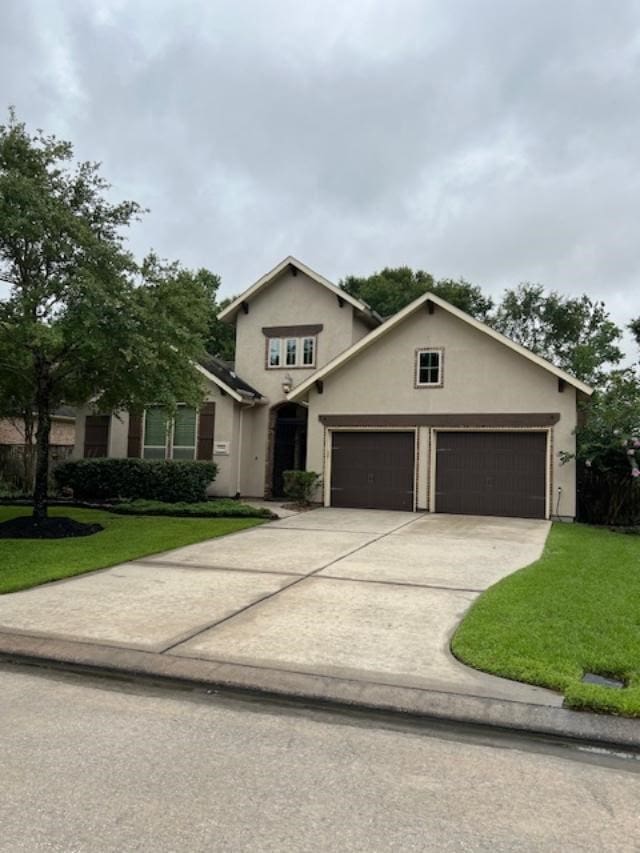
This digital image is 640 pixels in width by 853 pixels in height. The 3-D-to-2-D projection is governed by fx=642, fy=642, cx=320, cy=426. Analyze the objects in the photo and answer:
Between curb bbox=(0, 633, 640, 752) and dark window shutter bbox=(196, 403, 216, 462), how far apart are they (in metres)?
13.9

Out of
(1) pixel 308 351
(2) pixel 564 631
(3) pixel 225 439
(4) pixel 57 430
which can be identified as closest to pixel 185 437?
(3) pixel 225 439

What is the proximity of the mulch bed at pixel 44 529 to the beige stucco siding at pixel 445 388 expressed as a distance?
7.44 meters

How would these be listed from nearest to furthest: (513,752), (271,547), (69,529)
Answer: (513,752), (271,547), (69,529)

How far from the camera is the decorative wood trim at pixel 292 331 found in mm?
20375

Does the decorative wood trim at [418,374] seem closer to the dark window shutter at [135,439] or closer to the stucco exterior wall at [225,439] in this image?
the stucco exterior wall at [225,439]

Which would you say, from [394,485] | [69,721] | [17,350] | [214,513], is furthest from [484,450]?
[69,721]

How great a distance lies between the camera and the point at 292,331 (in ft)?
67.7

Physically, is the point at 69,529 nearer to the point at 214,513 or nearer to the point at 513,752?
the point at 214,513

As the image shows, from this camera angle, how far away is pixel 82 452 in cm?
2106

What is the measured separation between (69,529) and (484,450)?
405 inches

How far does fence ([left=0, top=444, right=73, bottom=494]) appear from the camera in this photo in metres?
20.5

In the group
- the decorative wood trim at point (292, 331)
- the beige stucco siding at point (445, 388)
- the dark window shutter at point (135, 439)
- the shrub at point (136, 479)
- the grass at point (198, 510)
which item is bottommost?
the grass at point (198, 510)

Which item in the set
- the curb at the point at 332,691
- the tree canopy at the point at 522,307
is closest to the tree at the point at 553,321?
the tree canopy at the point at 522,307

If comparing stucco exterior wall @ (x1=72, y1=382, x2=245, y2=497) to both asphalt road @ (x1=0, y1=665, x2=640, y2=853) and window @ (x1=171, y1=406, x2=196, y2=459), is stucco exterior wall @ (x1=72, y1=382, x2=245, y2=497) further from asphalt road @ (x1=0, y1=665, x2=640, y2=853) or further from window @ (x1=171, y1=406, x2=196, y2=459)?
asphalt road @ (x1=0, y1=665, x2=640, y2=853)
